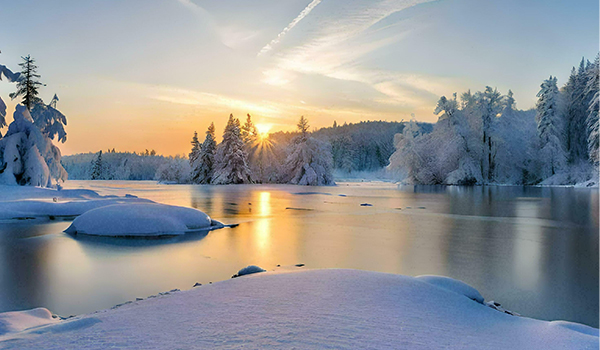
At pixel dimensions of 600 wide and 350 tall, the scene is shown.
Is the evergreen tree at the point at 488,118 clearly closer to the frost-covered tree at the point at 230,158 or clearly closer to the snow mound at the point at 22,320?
the frost-covered tree at the point at 230,158

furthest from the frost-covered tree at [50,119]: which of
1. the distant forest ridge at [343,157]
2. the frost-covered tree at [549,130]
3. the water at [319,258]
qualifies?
the distant forest ridge at [343,157]

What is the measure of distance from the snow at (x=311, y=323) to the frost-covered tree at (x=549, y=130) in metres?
47.9

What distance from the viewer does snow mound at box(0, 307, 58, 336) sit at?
3.02 meters

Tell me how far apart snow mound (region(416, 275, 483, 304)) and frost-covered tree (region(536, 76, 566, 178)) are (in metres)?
47.0

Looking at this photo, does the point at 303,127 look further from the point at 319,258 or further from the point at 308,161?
the point at 319,258

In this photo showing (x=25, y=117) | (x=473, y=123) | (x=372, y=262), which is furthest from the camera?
(x=473, y=123)

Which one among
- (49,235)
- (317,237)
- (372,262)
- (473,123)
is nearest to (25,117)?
(49,235)

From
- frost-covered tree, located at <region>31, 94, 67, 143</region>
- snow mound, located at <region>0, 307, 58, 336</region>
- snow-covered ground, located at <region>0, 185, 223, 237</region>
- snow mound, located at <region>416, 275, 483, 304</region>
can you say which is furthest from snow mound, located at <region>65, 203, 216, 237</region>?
frost-covered tree, located at <region>31, 94, 67, 143</region>

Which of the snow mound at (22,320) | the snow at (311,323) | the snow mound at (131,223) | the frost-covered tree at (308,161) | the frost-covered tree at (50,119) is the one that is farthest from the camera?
the frost-covered tree at (308,161)

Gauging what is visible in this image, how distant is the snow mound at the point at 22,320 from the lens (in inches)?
119

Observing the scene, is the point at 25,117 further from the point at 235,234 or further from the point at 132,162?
the point at 132,162

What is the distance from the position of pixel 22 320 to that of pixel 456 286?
193 inches

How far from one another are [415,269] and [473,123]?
44940mm

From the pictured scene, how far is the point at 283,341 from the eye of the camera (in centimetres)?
236
